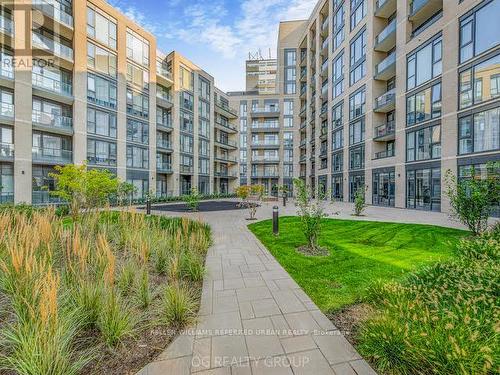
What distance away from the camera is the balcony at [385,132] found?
22.1m

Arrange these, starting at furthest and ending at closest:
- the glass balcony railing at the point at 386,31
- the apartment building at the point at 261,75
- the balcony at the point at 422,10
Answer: the apartment building at the point at 261,75 → the glass balcony railing at the point at 386,31 → the balcony at the point at 422,10

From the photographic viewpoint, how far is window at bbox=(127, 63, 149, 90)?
26.8 metres

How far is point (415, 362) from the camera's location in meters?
2.34

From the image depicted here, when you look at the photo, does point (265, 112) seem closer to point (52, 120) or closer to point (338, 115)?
point (338, 115)

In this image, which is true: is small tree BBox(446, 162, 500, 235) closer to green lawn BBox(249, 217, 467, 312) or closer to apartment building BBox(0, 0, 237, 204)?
green lawn BBox(249, 217, 467, 312)

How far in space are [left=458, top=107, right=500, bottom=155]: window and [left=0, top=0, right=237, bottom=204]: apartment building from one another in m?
26.0

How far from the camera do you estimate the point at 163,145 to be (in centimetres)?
3206

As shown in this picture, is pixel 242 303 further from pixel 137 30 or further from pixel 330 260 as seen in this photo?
pixel 137 30

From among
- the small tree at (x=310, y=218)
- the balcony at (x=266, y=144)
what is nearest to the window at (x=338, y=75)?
the balcony at (x=266, y=144)

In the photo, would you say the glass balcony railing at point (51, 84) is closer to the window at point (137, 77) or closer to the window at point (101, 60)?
the window at point (101, 60)

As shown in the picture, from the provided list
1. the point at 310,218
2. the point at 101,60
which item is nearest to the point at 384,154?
the point at 310,218

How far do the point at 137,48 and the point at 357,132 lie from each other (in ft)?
88.1

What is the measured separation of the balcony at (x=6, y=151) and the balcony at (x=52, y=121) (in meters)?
2.46

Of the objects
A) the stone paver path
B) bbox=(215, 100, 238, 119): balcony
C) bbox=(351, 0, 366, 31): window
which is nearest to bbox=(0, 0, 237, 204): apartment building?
bbox=(215, 100, 238, 119): balcony
